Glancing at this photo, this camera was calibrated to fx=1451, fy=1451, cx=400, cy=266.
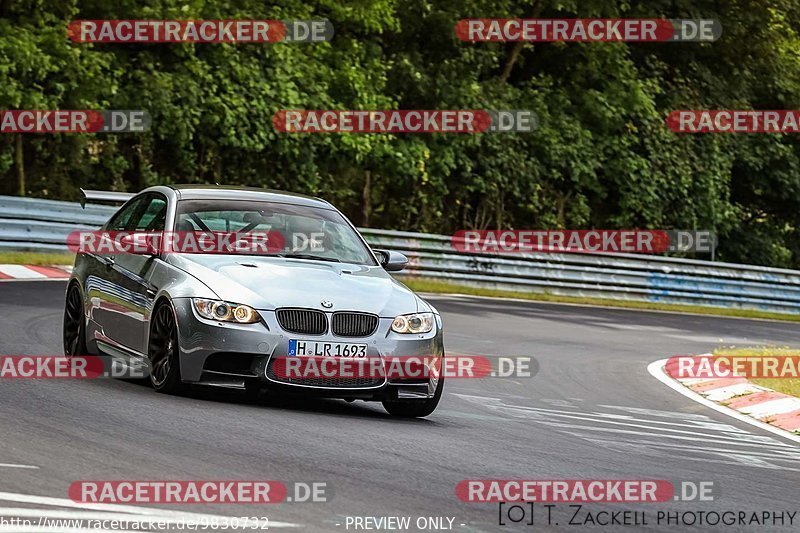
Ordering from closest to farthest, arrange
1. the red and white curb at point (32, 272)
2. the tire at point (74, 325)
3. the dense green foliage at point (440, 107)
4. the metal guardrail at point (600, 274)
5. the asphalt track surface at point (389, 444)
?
the asphalt track surface at point (389, 444), the tire at point (74, 325), the red and white curb at point (32, 272), the dense green foliage at point (440, 107), the metal guardrail at point (600, 274)

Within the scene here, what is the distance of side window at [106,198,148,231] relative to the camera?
450 inches

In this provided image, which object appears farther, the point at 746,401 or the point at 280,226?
the point at 746,401

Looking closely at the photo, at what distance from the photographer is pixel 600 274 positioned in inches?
1120

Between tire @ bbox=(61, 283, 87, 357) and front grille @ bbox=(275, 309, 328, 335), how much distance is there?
2.47m

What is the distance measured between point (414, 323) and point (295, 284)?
85cm

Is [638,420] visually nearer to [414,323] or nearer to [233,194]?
[414,323]

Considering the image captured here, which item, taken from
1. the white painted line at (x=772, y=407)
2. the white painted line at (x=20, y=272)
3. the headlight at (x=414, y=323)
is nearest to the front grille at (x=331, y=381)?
the headlight at (x=414, y=323)

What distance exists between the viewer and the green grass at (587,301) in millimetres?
26109

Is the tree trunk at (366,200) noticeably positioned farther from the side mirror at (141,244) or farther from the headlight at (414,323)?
the headlight at (414,323)

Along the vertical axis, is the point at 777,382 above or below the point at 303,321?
below

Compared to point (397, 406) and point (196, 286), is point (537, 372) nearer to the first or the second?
point (397, 406)

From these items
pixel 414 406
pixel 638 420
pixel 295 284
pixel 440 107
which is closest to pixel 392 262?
pixel 414 406

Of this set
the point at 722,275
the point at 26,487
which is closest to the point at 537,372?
the point at 26,487

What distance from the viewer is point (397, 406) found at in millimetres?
10180
